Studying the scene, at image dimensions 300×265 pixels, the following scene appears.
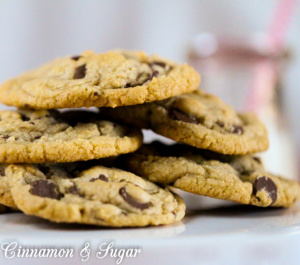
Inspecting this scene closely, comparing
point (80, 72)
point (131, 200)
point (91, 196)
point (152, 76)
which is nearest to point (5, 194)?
point (91, 196)

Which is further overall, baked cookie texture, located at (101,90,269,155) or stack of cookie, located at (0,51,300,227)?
baked cookie texture, located at (101,90,269,155)

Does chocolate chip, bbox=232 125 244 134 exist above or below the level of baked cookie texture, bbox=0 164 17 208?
above

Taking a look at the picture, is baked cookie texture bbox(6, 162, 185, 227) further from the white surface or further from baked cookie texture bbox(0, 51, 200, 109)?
baked cookie texture bbox(0, 51, 200, 109)

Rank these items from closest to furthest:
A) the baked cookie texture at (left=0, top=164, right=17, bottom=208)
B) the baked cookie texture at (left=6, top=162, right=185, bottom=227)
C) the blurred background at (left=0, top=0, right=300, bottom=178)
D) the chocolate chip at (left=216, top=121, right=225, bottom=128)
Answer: the baked cookie texture at (left=6, top=162, right=185, bottom=227)
the baked cookie texture at (left=0, top=164, right=17, bottom=208)
the chocolate chip at (left=216, top=121, right=225, bottom=128)
the blurred background at (left=0, top=0, right=300, bottom=178)

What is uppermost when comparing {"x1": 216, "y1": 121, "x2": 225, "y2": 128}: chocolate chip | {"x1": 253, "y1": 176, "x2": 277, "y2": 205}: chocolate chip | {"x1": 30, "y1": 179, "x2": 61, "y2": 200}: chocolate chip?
{"x1": 216, "y1": 121, "x2": 225, "y2": 128}: chocolate chip

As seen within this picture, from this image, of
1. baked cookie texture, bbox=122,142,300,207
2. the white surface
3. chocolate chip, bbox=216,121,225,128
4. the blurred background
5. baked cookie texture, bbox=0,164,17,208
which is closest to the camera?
the white surface

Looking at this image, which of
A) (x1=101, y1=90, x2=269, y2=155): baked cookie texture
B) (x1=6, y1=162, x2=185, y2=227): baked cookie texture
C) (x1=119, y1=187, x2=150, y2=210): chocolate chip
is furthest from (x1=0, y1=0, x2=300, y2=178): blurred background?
(x1=119, y1=187, x2=150, y2=210): chocolate chip

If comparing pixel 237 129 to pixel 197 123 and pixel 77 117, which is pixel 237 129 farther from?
pixel 77 117

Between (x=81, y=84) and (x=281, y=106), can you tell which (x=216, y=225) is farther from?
(x=281, y=106)
